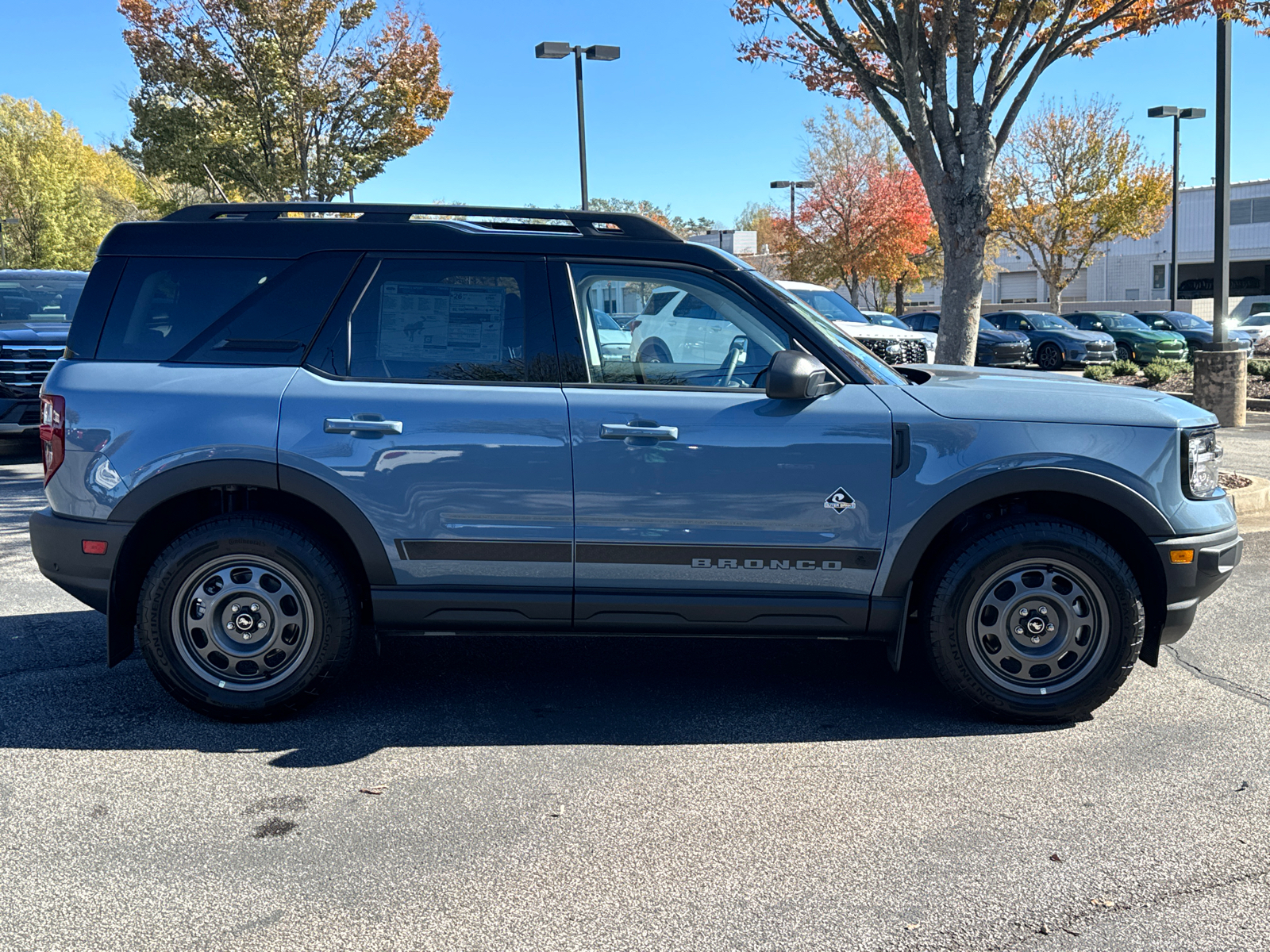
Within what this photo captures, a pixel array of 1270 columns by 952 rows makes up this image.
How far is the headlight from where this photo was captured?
4.35 metres

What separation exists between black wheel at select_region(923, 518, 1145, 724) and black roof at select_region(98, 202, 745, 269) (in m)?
1.49

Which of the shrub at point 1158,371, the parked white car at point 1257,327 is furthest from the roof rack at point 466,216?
the parked white car at point 1257,327

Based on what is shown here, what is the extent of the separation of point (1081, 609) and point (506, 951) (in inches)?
103

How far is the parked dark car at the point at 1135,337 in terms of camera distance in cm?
2727

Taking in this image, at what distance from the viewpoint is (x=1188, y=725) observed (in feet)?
14.4

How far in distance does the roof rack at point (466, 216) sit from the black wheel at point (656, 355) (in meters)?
0.42

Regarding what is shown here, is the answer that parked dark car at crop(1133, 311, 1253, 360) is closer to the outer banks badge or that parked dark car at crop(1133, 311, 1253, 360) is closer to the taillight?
the outer banks badge

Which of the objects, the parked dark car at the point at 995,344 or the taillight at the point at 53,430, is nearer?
the taillight at the point at 53,430

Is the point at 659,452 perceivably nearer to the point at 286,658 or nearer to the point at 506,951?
the point at 286,658

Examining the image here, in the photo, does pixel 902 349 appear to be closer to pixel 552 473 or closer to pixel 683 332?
pixel 683 332

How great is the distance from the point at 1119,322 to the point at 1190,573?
90.5 feet

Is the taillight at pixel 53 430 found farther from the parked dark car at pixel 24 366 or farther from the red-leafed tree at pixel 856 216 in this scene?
the red-leafed tree at pixel 856 216

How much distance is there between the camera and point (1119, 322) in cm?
2947

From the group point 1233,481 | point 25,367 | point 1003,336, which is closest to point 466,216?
point 1233,481
